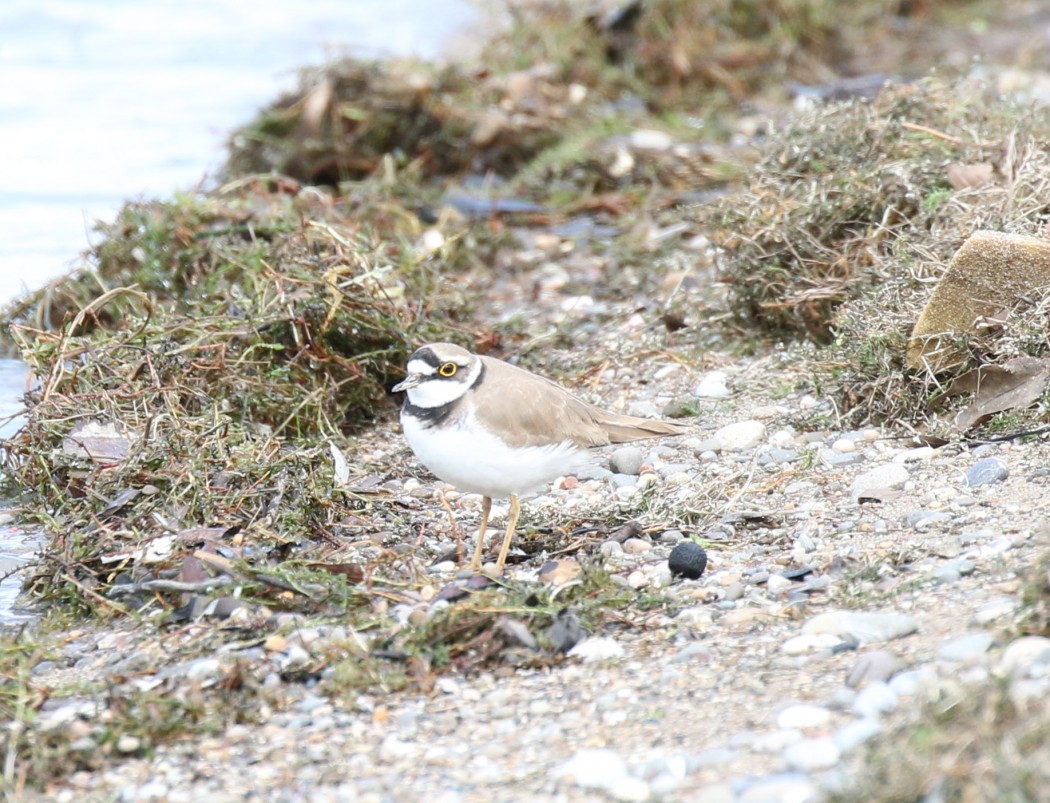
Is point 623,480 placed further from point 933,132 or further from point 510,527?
point 933,132

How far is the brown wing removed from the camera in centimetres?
453

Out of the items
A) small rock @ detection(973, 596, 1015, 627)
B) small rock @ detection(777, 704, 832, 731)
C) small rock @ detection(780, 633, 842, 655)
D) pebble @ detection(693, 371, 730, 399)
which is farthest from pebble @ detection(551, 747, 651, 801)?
pebble @ detection(693, 371, 730, 399)

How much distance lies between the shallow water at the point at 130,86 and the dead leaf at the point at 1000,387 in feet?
13.9

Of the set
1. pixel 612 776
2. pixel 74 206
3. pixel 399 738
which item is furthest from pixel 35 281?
pixel 612 776

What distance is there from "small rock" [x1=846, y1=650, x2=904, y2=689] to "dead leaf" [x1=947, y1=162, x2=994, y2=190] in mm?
3251

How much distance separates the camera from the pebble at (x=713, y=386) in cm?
604

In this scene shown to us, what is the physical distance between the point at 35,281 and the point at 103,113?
12.7 feet

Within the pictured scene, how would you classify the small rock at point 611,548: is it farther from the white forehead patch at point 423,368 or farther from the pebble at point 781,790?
the pebble at point 781,790

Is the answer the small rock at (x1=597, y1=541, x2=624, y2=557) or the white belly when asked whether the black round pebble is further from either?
the white belly

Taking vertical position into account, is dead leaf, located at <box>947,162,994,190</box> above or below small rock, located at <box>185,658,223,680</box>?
above

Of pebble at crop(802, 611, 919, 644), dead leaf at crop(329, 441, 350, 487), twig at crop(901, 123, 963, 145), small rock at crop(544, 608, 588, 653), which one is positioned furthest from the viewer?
twig at crop(901, 123, 963, 145)

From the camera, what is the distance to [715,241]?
6523 mm

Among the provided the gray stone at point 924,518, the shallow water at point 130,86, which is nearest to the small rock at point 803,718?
the gray stone at point 924,518

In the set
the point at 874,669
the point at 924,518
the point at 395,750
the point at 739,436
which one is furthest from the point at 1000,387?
the point at 395,750
